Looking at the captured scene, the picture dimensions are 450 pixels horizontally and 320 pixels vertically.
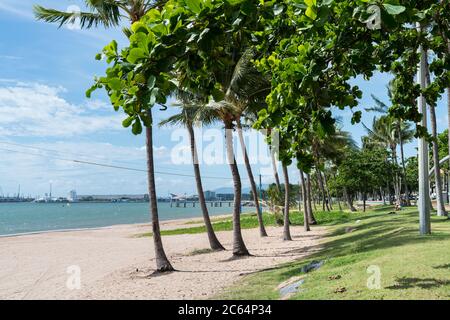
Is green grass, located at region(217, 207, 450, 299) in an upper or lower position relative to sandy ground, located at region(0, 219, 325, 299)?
upper

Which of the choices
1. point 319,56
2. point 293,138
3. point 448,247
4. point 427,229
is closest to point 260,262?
point 427,229

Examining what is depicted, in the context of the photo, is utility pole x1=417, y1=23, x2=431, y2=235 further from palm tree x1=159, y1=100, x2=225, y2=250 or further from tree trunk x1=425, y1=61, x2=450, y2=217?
palm tree x1=159, y1=100, x2=225, y2=250

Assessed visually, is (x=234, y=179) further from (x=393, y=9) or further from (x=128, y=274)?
(x=393, y=9)

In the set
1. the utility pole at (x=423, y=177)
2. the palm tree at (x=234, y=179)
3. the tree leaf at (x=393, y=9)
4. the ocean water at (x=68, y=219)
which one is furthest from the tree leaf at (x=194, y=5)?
the ocean water at (x=68, y=219)

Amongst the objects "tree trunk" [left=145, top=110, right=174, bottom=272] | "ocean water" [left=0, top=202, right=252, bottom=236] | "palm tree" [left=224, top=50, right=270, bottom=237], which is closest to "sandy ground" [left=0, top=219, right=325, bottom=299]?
"tree trunk" [left=145, top=110, right=174, bottom=272]

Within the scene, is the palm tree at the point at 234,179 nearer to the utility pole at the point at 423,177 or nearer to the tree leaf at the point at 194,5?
the utility pole at the point at 423,177

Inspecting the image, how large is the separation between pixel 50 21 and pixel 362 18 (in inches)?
520

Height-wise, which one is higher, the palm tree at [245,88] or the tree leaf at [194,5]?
the palm tree at [245,88]

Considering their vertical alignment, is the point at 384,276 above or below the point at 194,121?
below

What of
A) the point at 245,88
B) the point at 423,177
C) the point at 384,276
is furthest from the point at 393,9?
the point at 245,88

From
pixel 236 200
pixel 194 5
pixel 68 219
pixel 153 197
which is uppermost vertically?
pixel 194 5

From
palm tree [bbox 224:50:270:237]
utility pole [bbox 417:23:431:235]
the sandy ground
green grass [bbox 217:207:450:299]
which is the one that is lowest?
the sandy ground

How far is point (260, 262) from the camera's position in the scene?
44.7 feet
